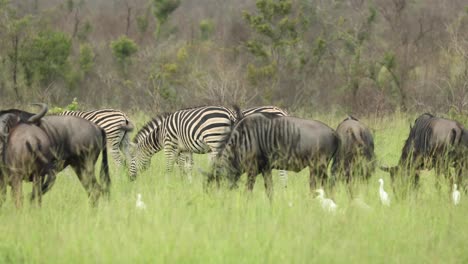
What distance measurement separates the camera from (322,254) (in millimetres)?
4605

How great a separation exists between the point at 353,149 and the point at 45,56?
677 inches

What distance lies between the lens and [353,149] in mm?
7066

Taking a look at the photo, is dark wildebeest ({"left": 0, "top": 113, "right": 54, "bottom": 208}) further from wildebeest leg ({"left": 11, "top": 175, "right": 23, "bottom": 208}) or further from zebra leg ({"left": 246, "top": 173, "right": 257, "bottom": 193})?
zebra leg ({"left": 246, "top": 173, "right": 257, "bottom": 193})

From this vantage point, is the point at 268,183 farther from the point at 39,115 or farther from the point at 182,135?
the point at 182,135

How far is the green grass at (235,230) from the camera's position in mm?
4586

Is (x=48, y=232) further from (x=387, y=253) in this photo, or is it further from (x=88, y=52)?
(x=88, y=52)

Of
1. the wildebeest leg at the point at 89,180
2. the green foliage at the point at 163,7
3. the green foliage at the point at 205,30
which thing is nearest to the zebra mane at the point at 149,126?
the wildebeest leg at the point at 89,180

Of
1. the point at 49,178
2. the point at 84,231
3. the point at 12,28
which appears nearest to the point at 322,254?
the point at 84,231

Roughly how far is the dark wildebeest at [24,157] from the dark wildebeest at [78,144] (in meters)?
0.14

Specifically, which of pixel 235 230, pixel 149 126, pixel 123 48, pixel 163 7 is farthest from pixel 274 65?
pixel 235 230

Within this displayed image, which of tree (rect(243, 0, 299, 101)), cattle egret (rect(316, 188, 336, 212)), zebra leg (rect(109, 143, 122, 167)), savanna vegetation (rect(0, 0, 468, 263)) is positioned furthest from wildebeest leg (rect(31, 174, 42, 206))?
tree (rect(243, 0, 299, 101))

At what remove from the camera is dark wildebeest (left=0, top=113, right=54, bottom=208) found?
577 cm

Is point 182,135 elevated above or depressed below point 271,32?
below

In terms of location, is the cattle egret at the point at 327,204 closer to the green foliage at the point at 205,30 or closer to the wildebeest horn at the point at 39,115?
the wildebeest horn at the point at 39,115
